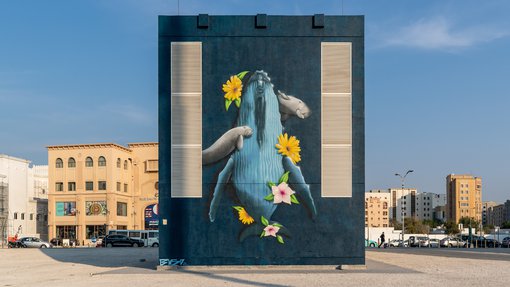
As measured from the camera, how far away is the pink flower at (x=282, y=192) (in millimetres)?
25375

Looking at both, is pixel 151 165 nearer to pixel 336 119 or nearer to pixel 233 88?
pixel 233 88

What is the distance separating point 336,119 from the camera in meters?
25.6

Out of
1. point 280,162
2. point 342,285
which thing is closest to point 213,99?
point 280,162

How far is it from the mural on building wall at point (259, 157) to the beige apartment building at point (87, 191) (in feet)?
207

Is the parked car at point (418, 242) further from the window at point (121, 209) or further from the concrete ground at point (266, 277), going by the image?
the window at point (121, 209)

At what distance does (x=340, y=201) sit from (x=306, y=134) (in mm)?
3390

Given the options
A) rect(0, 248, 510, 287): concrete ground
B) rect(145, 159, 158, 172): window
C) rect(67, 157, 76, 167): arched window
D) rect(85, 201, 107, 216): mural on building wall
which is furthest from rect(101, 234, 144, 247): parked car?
rect(0, 248, 510, 287): concrete ground

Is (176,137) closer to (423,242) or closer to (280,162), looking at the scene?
(280,162)

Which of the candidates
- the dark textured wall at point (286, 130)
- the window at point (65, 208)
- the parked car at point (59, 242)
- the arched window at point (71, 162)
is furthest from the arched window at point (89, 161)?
the dark textured wall at point (286, 130)

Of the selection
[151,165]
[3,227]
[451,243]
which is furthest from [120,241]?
[451,243]

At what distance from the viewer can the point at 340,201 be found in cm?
2539

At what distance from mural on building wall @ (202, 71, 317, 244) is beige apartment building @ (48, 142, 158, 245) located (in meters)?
63.0

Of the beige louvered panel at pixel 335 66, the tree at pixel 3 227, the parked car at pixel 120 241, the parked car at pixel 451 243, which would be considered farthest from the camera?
the tree at pixel 3 227

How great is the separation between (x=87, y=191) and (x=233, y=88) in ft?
226
